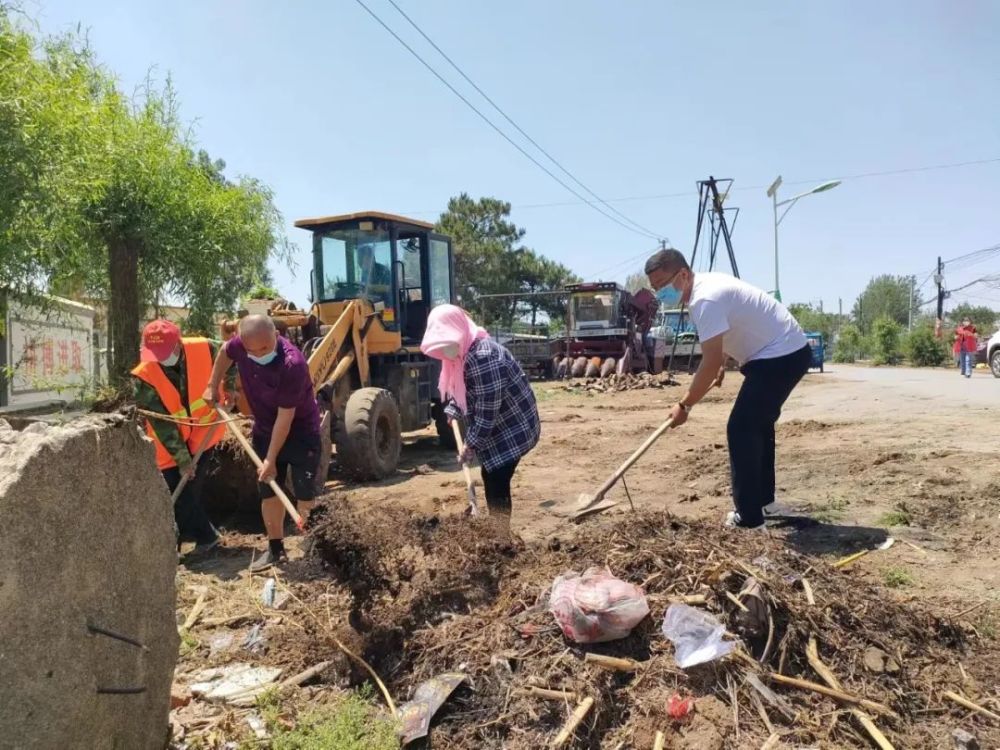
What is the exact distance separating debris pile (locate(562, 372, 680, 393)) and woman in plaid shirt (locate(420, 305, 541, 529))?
1557cm

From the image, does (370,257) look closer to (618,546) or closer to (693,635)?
(618,546)

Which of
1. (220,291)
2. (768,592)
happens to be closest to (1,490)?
(768,592)

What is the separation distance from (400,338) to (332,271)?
1.15m

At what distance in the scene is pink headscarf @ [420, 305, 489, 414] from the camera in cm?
414

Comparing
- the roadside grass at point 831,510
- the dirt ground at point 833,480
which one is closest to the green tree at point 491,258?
the dirt ground at point 833,480

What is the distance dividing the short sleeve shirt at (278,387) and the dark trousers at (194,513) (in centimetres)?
74

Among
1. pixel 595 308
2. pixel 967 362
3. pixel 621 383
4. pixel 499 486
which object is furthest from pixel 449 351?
pixel 967 362

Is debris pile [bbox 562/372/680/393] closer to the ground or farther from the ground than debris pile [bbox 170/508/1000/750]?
farther from the ground

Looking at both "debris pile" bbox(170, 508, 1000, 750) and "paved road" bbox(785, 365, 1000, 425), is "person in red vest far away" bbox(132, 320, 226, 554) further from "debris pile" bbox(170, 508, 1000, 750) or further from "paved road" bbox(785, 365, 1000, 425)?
"paved road" bbox(785, 365, 1000, 425)

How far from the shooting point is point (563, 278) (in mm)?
41438

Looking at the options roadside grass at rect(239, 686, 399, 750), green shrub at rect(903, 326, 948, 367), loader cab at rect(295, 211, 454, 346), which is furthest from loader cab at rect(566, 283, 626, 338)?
roadside grass at rect(239, 686, 399, 750)

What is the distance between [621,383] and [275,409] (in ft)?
53.5

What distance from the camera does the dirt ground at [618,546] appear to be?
316 centimetres

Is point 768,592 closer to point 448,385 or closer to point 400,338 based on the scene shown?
point 448,385
